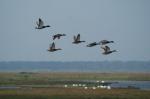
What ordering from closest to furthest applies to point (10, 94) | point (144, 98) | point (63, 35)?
point (63, 35)
point (144, 98)
point (10, 94)

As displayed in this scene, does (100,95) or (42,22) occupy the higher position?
(42,22)

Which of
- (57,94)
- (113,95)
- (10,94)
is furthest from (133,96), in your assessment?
(10,94)

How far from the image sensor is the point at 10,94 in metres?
71.2

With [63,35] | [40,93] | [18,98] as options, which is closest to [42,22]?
[63,35]

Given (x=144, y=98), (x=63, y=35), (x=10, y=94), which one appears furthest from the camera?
(x=10, y=94)

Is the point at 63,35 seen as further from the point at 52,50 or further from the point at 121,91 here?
the point at 121,91

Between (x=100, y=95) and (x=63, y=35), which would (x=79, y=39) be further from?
(x=100, y=95)

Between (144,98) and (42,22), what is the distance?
48.7 feet

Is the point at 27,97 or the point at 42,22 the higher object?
the point at 42,22

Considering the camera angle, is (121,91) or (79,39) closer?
(79,39)

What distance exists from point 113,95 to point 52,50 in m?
13.6

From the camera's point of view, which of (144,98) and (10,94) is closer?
(144,98)

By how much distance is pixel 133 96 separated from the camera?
69062 millimetres

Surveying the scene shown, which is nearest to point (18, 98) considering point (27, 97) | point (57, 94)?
A: point (27, 97)
